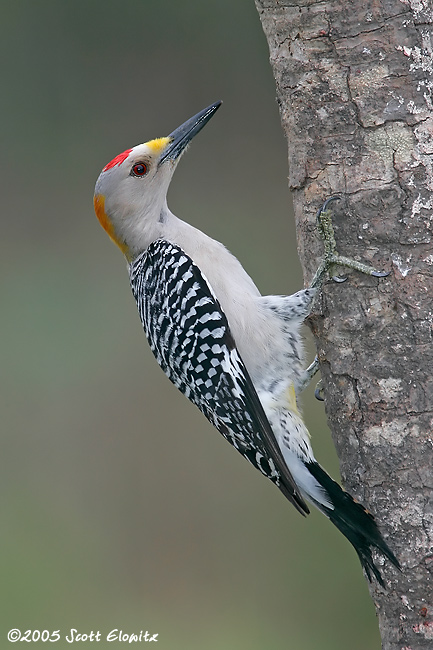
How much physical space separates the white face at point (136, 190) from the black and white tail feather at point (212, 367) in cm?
15

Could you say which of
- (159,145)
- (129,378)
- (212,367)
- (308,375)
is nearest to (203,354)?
(212,367)

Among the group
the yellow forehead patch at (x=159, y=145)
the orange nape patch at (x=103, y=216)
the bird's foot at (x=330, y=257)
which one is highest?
the yellow forehead patch at (x=159, y=145)

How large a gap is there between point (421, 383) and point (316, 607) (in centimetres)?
305

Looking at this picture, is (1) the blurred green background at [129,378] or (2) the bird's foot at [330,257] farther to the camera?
(1) the blurred green background at [129,378]

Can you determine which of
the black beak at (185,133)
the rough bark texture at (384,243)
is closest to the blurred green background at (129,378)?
the black beak at (185,133)

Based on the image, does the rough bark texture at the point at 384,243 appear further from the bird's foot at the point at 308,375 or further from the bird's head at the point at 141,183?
the bird's head at the point at 141,183

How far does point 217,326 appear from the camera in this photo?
8.86 feet

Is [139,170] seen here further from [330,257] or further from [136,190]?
[330,257]

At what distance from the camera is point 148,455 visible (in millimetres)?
5461

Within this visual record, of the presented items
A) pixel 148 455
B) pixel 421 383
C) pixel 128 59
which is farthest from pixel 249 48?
pixel 421 383

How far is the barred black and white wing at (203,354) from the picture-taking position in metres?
2.57

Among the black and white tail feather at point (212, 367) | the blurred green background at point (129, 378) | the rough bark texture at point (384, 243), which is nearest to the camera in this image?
the rough bark texture at point (384, 243)

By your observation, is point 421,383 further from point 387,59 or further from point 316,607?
point 316,607

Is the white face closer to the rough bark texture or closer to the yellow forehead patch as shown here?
the yellow forehead patch
